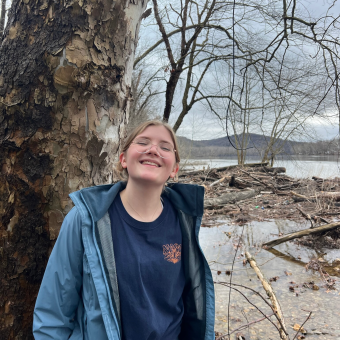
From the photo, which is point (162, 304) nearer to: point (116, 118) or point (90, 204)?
point (90, 204)

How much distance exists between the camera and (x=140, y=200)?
59.7 inches

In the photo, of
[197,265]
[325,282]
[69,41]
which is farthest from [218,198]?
[69,41]

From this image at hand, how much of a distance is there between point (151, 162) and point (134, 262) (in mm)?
562

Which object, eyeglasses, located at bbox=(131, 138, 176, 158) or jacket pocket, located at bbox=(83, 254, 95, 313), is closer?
jacket pocket, located at bbox=(83, 254, 95, 313)

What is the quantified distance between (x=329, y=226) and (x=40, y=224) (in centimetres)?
469

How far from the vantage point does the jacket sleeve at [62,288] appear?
3.86 ft

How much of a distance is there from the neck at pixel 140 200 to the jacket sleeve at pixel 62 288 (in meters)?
0.34

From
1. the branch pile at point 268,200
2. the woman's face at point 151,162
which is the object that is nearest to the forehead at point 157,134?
the woman's face at point 151,162

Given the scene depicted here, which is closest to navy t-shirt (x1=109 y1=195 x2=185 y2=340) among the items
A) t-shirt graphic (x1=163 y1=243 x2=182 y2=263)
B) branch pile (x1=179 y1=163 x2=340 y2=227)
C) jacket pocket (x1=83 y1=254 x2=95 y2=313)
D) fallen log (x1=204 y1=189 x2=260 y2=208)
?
t-shirt graphic (x1=163 y1=243 x2=182 y2=263)

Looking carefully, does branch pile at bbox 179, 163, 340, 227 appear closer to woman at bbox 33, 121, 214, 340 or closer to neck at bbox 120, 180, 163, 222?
woman at bbox 33, 121, 214, 340

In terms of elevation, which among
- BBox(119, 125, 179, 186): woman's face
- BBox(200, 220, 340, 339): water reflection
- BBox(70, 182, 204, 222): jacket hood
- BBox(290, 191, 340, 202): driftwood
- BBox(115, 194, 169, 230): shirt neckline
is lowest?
BBox(200, 220, 340, 339): water reflection

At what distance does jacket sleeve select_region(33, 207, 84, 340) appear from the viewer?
1177 mm

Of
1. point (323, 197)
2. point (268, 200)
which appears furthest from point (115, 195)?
point (268, 200)

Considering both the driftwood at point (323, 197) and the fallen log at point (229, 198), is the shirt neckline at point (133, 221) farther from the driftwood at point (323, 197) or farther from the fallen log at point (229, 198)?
the driftwood at point (323, 197)
